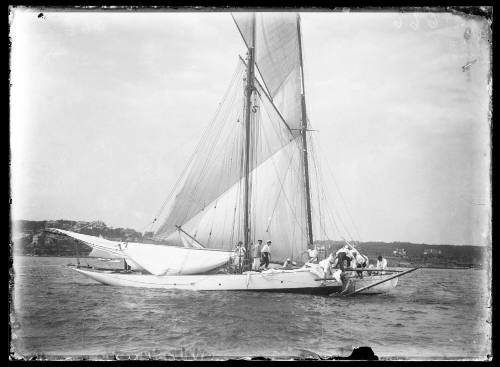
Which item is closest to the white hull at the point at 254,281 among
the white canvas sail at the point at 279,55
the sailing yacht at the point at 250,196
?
the sailing yacht at the point at 250,196

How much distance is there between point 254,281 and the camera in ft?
32.5

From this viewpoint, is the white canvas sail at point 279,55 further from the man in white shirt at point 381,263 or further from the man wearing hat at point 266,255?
the man in white shirt at point 381,263

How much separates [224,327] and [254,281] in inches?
103

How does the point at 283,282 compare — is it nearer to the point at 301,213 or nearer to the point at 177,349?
the point at 301,213

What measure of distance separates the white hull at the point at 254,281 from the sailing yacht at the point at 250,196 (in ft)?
0.06

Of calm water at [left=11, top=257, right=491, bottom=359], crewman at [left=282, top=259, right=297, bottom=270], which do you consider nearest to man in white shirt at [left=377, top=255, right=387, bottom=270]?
calm water at [left=11, top=257, right=491, bottom=359]

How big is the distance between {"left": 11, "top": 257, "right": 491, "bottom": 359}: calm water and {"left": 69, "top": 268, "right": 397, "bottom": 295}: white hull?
1.33 metres

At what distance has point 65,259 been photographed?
891 cm

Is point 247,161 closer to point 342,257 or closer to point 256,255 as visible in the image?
point 256,255

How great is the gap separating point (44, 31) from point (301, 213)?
670 centimetres

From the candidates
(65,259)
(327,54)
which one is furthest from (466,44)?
(65,259)

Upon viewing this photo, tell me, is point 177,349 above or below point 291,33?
below

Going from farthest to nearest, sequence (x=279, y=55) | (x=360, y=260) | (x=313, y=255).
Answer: (x=279, y=55), (x=313, y=255), (x=360, y=260)

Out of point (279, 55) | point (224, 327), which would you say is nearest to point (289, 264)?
point (224, 327)
